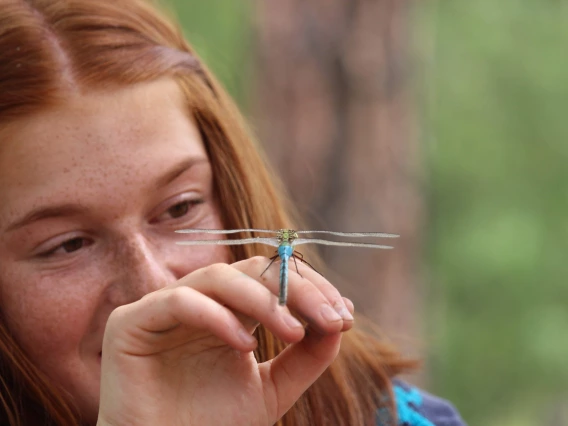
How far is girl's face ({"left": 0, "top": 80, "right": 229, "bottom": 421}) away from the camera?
1635 millimetres

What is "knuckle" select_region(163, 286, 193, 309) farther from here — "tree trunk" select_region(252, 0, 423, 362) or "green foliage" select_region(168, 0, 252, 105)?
"green foliage" select_region(168, 0, 252, 105)

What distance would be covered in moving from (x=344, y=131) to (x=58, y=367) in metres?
2.84

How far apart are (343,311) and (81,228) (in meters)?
0.75

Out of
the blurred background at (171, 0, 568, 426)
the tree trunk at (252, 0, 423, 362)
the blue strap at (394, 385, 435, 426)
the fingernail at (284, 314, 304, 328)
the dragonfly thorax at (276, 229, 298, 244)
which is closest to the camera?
the fingernail at (284, 314, 304, 328)

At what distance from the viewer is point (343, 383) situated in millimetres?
1946

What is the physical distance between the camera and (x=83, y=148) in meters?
1.65

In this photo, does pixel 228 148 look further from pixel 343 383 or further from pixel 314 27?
pixel 314 27

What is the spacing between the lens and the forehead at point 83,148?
1.63 m

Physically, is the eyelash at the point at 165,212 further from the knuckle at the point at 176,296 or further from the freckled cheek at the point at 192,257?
the knuckle at the point at 176,296

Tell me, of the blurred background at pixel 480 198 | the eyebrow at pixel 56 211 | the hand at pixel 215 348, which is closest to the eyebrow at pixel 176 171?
the eyebrow at pixel 56 211

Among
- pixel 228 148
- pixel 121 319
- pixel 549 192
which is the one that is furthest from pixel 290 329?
pixel 549 192

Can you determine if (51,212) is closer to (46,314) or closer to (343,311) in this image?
(46,314)

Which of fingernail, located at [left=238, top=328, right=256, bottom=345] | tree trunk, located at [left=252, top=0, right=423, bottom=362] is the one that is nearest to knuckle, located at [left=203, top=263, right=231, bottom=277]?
fingernail, located at [left=238, top=328, right=256, bottom=345]

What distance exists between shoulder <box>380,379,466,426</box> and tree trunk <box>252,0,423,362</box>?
1.91 meters
